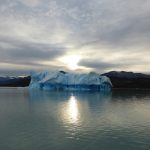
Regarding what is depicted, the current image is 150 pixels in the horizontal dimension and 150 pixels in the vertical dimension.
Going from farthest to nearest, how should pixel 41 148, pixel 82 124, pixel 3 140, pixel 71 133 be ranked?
1. pixel 82 124
2. pixel 71 133
3. pixel 3 140
4. pixel 41 148

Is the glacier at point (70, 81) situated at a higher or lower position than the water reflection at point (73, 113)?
higher

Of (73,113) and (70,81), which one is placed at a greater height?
(70,81)

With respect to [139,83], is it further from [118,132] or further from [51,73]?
[118,132]

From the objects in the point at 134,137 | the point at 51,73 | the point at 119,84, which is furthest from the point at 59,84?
the point at 134,137

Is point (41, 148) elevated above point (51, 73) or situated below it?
below

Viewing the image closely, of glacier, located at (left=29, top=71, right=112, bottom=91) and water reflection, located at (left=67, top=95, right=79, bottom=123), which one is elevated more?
glacier, located at (left=29, top=71, right=112, bottom=91)

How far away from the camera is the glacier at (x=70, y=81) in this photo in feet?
184

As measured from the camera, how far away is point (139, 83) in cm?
9444

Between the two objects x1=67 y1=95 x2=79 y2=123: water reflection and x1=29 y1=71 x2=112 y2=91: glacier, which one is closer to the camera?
x1=67 y1=95 x2=79 y2=123: water reflection

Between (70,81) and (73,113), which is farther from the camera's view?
(70,81)

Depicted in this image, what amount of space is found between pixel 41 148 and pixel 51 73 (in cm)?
5001

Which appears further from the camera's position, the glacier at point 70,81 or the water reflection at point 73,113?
the glacier at point 70,81

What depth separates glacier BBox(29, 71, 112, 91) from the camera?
56219mm

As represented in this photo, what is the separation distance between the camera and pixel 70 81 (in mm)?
59219
